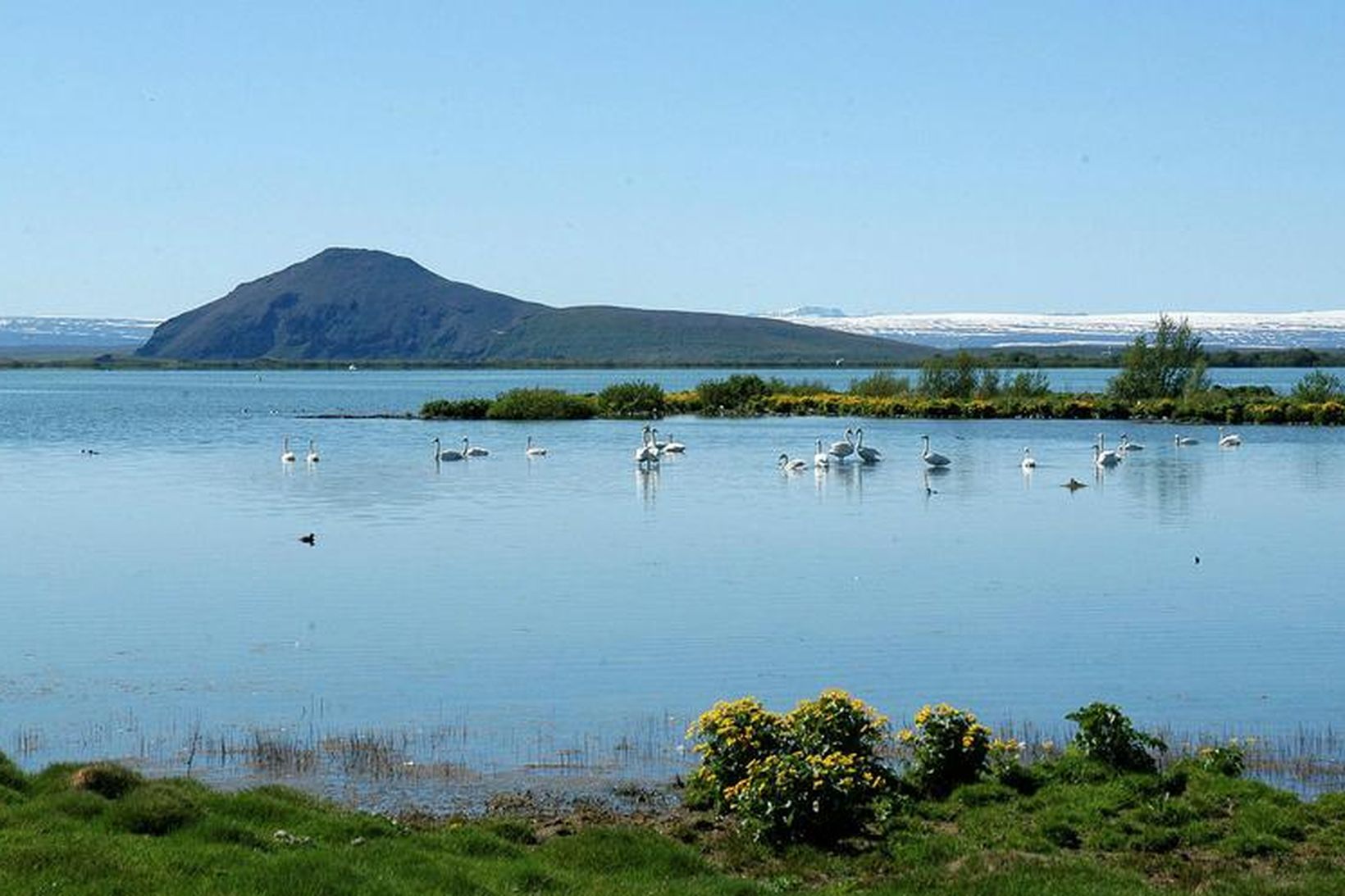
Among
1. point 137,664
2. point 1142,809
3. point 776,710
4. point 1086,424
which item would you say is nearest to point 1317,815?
point 1142,809

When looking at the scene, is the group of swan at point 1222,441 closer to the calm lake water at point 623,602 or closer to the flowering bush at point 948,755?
the calm lake water at point 623,602

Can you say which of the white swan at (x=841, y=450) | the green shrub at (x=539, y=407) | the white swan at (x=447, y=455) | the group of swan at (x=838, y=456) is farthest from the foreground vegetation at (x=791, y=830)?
the green shrub at (x=539, y=407)

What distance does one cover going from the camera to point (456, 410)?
8781 centimetres

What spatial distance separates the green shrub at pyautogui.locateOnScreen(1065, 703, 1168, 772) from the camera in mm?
14242

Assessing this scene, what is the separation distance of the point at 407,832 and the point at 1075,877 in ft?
15.4

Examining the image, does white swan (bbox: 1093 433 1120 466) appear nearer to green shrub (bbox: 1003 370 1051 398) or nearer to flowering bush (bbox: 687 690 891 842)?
green shrub (bbox: 1003 370 1051 398)

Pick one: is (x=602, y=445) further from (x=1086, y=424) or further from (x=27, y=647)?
(x=27, y=647)

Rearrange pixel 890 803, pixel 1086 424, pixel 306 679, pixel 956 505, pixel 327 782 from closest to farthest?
1. pixel 890 803
2. pixel 327 782
3. pixel 306 679
4. pixel 956 505
5. pixel 1086 424

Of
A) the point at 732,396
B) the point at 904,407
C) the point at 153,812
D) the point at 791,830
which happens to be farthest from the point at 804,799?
the point at 732,396

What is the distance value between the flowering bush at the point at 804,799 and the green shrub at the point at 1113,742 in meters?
2.29

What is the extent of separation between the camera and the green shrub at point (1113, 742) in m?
14.2

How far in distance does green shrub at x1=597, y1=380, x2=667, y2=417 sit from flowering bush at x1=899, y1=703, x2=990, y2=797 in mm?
74352

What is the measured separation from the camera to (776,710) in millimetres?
17453

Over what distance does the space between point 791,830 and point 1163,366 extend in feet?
255
